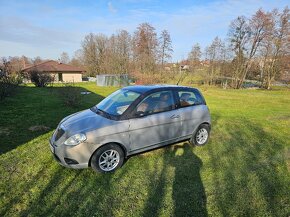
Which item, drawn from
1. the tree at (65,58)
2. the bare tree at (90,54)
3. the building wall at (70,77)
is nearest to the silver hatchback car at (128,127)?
the building wall at (70,77)

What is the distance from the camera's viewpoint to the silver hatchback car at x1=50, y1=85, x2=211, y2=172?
157 inches

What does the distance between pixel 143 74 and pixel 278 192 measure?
25165 millimetres

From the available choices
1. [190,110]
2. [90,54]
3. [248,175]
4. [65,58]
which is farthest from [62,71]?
[248,175]

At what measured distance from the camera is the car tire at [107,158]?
160 inches

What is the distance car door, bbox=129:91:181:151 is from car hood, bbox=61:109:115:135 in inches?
23.4

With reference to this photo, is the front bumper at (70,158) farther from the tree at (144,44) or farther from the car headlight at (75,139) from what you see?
the tree at (144,44)

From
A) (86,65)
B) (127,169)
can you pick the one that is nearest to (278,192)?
(127,169)

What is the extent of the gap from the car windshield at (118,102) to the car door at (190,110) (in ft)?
4.04

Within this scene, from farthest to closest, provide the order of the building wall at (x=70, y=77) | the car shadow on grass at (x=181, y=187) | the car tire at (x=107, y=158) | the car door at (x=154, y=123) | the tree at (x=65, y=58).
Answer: the tree at (x=65, y=58) < the building wall at (x=70, y=77) < the car door at (x=154, y=123) < the car tire at (x=107, y=158) < the car shadow on grass at (x=181, y=187)

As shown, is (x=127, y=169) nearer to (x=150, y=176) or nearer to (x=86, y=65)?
(x=150, y=176)

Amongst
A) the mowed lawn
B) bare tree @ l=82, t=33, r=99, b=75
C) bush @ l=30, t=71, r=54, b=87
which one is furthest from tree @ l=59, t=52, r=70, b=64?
the mowed lawn

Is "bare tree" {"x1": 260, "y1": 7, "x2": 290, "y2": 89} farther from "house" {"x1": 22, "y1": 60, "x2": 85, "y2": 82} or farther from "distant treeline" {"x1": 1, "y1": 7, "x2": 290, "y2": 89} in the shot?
"house" {"x1": 22, "y1": 60, "x2": 85, "y2": 82}

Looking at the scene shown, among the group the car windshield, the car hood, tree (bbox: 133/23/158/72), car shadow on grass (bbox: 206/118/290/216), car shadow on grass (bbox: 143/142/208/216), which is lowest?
car shadow on grass (bbox: 206/118/290/216)

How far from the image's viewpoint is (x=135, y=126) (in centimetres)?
438
